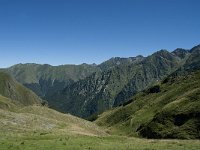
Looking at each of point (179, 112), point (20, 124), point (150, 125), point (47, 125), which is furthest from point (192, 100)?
point (20, 124)

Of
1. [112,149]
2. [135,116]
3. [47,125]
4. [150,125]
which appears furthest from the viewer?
[135,116]

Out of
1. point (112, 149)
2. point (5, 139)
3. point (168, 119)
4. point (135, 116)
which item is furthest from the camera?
point (135, 116)

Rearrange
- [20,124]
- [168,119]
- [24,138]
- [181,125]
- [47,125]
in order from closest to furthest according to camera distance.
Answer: [24,138] < [20,124] < [47,125] < [181,125] < [168,119]

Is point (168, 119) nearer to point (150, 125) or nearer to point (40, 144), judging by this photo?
point (150, 125)

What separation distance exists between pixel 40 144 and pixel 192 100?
3277 inches

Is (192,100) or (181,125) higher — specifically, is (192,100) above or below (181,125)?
above

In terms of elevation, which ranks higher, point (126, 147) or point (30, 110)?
point (30, 110)

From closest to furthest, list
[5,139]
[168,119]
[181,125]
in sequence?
[5,139] → [181,125] → [168,119]

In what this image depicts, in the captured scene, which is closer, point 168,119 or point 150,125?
point 168,119

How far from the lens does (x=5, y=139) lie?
1687 inches

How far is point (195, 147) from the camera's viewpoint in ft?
130

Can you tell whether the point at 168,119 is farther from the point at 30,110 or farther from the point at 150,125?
the point at 30,110

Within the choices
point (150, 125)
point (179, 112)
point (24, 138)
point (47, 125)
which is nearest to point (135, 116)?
point (150, 125)

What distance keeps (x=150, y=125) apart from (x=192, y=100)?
16191mm
